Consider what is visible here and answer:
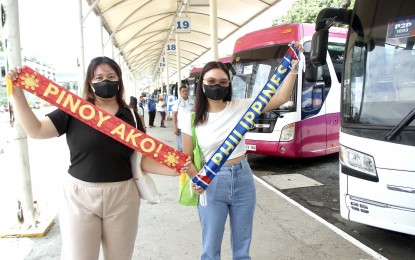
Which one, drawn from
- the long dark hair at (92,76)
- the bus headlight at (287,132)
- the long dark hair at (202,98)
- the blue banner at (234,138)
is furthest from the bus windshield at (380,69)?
the bus headlight at (287,132)

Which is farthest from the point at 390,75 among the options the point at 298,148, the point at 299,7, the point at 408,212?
the point at 299,7

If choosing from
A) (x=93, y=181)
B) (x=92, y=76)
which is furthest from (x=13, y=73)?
(x=93, y=181)

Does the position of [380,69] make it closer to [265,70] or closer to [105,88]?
[105,88]

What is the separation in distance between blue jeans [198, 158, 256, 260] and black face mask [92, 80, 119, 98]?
2.98 feet

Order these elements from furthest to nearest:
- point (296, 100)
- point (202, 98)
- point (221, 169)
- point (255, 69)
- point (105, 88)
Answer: point (255, 69)
point (296, 100)
point (202, 98)
point (221, 169)
point (105, 88)

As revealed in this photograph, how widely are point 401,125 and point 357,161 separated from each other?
0.59 metres

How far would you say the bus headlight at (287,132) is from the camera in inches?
281

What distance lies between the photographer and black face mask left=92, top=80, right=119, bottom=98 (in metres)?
2.22

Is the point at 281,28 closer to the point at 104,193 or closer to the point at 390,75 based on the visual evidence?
the point at 390,75

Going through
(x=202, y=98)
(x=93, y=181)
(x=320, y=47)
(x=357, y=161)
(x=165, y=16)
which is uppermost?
(x=165, y=16)

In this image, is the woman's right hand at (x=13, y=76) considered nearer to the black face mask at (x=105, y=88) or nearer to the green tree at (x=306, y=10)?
the black face mask at (x=105, y=88)

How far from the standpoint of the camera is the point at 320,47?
3627 millimetres

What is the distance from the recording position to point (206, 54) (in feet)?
95.5

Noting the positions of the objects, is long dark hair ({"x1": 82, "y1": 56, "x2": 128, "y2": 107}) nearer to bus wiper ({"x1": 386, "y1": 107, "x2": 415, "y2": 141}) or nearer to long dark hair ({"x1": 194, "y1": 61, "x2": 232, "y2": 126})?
long dark hair ({"x1": 194, "y1": 61, "x2": 232, "y2": 126})
